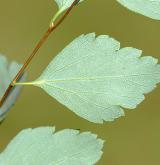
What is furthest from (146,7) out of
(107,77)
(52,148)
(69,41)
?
(69,41)

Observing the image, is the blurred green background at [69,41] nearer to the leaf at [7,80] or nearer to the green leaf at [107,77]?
the leaf at [7,80]

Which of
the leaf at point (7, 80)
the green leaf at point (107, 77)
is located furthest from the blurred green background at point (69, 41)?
the green leaf at point (107, 77)

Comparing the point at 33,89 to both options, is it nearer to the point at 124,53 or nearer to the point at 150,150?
the point at 150,150

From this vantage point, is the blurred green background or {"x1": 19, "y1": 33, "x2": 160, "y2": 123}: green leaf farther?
the blurred green background

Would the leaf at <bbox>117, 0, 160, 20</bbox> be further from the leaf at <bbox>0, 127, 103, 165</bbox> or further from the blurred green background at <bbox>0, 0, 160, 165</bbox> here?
the blurred green background at <bbox>0, 0, 160, 165</bbox>

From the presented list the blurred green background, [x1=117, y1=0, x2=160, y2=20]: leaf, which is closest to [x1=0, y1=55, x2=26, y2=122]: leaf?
[x1=117, y1=0, x2=160, y2=20]: leaf

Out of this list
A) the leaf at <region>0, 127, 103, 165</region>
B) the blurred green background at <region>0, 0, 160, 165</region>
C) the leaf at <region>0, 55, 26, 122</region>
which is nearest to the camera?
the leaf at <region>0, 127, 103, 165</region>

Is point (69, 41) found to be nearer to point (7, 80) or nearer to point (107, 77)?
point (7, 80)
